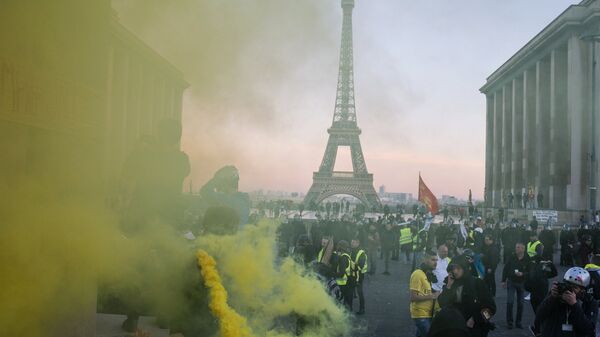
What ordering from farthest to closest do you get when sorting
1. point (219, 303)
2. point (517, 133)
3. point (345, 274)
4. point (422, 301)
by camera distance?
point (517, 133) < point (345, 274) < point (422, 301) < point (219, 303)

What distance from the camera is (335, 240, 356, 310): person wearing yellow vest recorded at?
963cm

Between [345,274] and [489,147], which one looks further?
[489,147]

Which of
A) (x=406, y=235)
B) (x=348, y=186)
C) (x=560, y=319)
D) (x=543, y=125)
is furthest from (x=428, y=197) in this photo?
(x=348, y=186)

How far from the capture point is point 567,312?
18.5 ft

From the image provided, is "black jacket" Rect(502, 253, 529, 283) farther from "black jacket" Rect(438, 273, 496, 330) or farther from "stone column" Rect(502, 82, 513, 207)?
"stone column" Rect(502, 82, 513, 207)

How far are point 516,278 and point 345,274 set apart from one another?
3.17 meters

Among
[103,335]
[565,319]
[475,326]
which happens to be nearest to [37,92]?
[103,335]

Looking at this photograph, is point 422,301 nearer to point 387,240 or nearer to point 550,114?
point 387,240

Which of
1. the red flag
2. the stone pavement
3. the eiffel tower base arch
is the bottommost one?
the stone pavement

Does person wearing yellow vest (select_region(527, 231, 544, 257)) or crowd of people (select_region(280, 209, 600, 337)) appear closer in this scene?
crowd of people (select_region(280, 209, 600, 337))

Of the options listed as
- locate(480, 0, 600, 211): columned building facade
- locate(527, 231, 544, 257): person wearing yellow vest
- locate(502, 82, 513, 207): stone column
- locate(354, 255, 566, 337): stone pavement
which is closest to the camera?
locate(354, 255, 566, 337): stone pavement

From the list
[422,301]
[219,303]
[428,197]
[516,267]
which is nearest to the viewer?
[219,303]

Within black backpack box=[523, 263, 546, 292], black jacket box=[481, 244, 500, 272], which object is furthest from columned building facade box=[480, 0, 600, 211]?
black backpack box=[523, 263, 546, 292]

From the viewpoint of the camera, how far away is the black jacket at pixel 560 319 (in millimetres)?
5496
